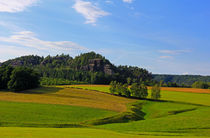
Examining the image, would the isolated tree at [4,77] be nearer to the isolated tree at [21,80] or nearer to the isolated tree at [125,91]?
the isolated tree at [21,80]

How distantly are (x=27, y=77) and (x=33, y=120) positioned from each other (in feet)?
233

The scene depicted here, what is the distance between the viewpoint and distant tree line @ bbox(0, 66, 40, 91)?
92938 mm

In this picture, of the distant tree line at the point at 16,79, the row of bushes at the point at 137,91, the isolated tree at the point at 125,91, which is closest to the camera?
the row of bushes at the point at 137,91

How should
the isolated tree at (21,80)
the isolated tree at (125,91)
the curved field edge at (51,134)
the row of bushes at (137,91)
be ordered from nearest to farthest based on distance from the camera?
the curved field edge at (51,134) < the row of bushes at (137,91) < the isolated tree at (21,80) < the isolated tree at (125,91)

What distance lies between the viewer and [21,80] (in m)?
95.8

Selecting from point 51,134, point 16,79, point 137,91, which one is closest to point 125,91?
point 137,91

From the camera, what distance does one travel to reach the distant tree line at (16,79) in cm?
9294

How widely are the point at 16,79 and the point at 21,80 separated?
243 centimetres

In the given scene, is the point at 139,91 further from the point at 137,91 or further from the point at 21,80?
the point at 21,80

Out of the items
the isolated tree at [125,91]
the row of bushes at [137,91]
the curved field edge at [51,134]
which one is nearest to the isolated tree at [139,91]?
the row of bushes at [137,91]

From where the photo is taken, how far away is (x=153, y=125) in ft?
116

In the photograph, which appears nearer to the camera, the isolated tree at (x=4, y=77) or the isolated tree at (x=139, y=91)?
the isolated tree at (x=139, y=91)

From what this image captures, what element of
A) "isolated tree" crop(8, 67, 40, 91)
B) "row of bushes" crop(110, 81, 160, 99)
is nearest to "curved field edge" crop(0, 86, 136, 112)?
"isolated tree" crop(8, 67, 40, 91)

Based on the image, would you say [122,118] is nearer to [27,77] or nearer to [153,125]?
[153,125]
